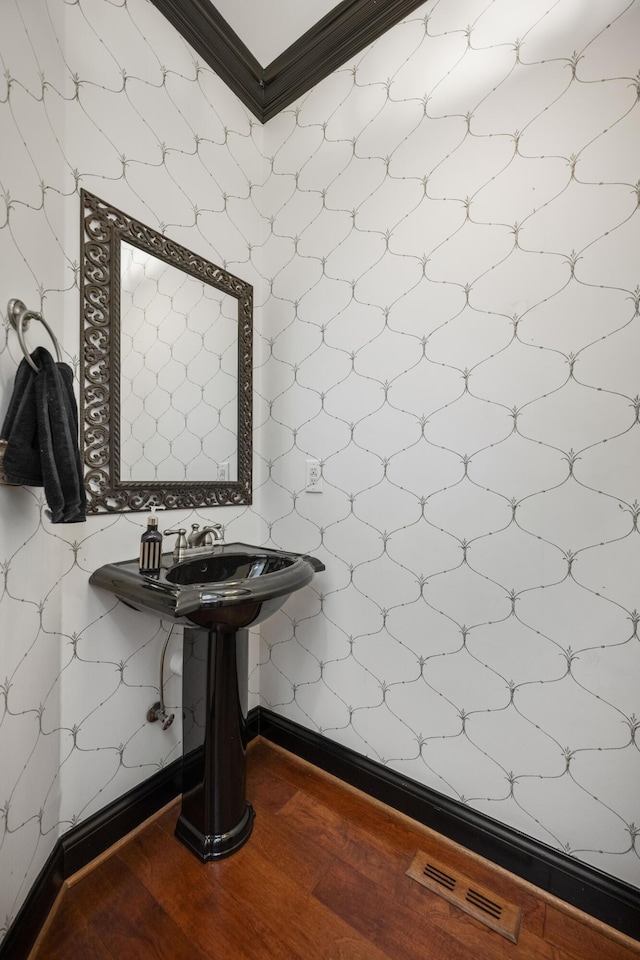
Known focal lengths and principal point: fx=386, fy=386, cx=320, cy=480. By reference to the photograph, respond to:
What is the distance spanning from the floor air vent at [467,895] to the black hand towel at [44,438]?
1.34m

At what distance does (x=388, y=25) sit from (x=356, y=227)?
63cm

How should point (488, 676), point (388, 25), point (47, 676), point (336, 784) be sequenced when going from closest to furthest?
point (47, 676)
point (488, 676)
point (388, 25)
point (336, 784)

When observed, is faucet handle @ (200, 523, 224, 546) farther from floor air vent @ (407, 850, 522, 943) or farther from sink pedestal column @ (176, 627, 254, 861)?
floor air vent @ (407, 850, 522, 943)

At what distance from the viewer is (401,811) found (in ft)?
4.20

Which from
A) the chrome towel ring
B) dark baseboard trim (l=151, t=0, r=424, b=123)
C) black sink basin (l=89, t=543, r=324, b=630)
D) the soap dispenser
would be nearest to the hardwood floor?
black sink basin (l=89, t=543, r=324, b=630)

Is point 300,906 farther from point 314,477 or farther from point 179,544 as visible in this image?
point 314,477

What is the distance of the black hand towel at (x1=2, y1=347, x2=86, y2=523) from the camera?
78 centimetres

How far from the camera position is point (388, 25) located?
1.27m

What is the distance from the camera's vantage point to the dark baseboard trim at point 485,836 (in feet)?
3.16

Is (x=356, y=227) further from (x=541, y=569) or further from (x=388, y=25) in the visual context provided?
(x=541, y=569)

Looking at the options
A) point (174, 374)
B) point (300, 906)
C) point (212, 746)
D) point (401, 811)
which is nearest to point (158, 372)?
point (174, 374)

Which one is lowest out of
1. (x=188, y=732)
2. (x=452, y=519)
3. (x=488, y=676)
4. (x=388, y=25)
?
(x=188, y=732)

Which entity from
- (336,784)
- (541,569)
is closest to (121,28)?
(541,569)

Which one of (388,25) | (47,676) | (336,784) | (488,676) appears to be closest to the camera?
(47,676)
